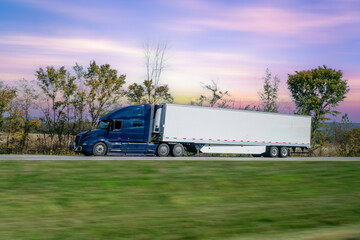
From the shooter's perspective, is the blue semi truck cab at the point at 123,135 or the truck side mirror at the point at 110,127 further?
the truck side mirror at the point at 110,127

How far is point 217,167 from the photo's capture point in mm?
15273

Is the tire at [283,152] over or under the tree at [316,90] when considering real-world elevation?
under

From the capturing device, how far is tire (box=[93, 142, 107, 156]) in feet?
88.4

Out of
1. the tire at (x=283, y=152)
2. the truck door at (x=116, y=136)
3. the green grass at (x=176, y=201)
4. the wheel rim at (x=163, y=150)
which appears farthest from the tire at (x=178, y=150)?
the green grass at (x=176, y=201)

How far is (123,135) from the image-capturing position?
90.3 feet

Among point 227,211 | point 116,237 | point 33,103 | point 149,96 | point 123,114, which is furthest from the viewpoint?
point 149,96

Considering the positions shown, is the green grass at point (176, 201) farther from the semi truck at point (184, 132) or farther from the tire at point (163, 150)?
the tire at point (163, 150)

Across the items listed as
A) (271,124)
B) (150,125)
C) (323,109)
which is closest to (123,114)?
(150,125)

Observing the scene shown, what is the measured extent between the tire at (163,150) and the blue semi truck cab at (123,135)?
270mm

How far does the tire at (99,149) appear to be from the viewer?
26.9m

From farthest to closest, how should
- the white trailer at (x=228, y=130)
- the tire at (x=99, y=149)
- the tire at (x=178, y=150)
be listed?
1. the tire at (x=178, y=150)
2. the white trailer at (x=228, y=130)
3. the tire at (x=99, y=149)

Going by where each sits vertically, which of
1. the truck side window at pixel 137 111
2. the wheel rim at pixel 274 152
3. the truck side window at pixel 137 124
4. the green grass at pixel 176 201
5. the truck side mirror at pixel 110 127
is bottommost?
the green grass at pixel 176 201

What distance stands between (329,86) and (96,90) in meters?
28.3

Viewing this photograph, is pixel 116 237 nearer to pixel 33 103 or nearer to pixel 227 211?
pixel 227 211
